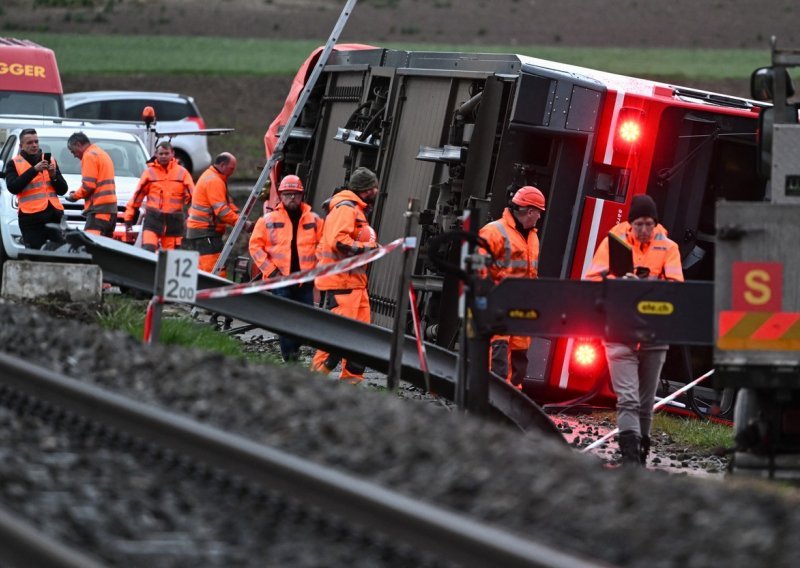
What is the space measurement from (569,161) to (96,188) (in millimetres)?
6664

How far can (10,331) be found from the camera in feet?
27.3

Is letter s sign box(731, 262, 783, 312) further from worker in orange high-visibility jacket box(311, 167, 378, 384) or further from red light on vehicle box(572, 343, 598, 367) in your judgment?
worker in orange high-visibility jacket box(311, 167, 378, 384)

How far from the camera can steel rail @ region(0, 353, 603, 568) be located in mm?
4559

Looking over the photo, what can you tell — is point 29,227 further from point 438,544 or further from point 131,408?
point 438,544

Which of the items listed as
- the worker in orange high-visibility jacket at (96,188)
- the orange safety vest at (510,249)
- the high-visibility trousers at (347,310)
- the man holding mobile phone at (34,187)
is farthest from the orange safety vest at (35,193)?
the orange safety vest at (510,249)

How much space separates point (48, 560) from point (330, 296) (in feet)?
25.2

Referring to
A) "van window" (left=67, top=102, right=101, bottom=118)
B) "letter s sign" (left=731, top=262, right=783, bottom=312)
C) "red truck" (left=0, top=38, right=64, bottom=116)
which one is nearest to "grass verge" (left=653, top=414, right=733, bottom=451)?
"letter s sign" (left=731, top=262, right=783, bottom=312)

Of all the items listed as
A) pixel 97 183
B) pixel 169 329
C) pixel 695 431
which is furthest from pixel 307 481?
pixel 97 183

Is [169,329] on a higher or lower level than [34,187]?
Result: lower

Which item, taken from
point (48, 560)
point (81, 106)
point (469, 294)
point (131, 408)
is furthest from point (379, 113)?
point (81, 106)

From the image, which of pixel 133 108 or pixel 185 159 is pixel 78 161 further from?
pixel 133 108

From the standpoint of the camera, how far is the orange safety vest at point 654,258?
398 inches

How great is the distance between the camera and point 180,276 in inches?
360

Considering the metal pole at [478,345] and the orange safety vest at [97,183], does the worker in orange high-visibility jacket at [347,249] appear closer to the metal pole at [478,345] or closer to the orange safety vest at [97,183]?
the metal pole at [478,345]
